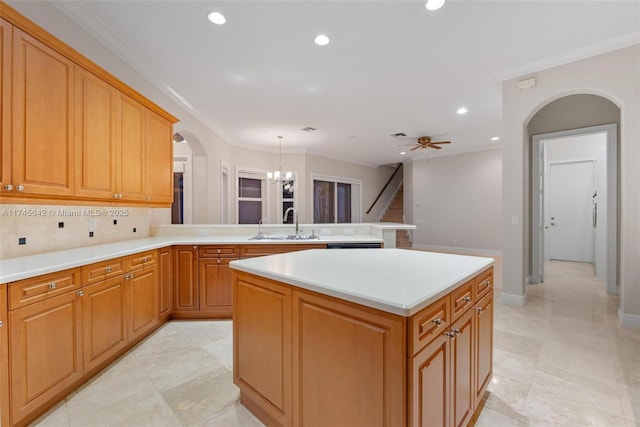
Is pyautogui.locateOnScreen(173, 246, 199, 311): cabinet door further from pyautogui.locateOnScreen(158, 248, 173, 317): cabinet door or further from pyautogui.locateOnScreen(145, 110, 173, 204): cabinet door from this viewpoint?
pyautogui.locateOnScreen(145, 110, 173, 204): cabinet door

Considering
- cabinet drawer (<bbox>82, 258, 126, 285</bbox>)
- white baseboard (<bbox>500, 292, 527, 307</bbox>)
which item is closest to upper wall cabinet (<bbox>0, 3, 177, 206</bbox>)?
cabinet drawer (<bbox>82, 258, 126, 285</bbox>)

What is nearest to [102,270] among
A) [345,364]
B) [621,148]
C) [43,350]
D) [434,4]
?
[43,350]

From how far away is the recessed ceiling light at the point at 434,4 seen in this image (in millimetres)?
2148

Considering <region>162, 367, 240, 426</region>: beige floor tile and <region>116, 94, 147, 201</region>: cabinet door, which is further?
<region>116, 94, 147, 201</region>: cabinet door

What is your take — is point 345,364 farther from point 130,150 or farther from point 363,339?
point 130,150

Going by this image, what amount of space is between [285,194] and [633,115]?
6.05 metres

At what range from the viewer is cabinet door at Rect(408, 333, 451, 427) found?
1021 millimetres

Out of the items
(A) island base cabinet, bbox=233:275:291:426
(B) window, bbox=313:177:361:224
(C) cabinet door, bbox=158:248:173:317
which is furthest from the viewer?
(B) window, bbox=313:177:361:224

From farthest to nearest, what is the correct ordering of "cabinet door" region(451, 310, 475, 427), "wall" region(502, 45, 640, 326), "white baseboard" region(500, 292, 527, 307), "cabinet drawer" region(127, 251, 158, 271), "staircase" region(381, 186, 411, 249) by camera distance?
"staircase" region(381, 186, 411, 249) < "white baseboard" region(500, 292, 527, 307) < "wall" region(502, 45, 640, 326) < "cabinet drawer" region(127, 251, 158, 271) < "cabinet door" region(451, 310, 475, 427)

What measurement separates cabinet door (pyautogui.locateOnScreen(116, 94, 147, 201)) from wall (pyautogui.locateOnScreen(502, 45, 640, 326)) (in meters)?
4.19

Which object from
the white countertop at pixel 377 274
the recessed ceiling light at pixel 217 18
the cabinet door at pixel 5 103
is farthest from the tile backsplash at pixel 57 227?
the recessed ceiling light at pixel 217 18

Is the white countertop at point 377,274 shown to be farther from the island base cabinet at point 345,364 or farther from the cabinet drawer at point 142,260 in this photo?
the cabinet drawer at point 142,260

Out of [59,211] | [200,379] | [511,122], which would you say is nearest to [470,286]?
[200,379]

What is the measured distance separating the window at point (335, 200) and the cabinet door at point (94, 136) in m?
5.54
